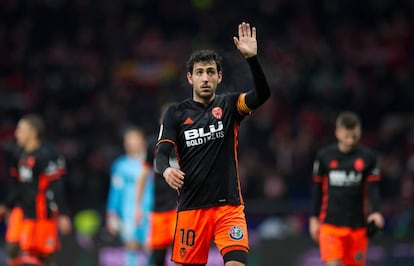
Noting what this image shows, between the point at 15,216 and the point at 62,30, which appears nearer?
the point at 15,216

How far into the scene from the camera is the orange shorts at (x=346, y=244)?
8.68 m

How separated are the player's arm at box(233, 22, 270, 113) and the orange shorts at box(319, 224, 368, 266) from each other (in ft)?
8.49

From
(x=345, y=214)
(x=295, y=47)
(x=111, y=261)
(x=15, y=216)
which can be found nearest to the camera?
(x=345, y=214)

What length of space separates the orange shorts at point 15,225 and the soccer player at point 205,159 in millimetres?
4106

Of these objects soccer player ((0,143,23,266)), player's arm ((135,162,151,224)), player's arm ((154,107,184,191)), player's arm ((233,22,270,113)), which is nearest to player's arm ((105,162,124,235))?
player's arm ((135,162,151,224))

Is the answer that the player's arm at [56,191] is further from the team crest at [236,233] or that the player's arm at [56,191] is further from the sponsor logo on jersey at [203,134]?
the team crest at [236,233]

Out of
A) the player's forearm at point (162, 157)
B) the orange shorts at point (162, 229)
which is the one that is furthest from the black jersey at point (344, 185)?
the player's forearm at point (162, 157)

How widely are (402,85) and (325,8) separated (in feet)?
9.84

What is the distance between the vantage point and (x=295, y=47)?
18297 millimetres

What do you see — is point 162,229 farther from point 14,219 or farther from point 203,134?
point 203,134

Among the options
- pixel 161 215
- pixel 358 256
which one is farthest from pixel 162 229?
pixel 358 256

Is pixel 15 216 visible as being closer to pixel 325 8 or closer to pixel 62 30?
pixel 62 30

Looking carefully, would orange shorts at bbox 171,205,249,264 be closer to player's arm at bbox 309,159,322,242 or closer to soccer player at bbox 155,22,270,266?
soccer player at bbox 155,22,270,266

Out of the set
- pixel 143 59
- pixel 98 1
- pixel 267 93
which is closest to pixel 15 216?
pixel 267 93
